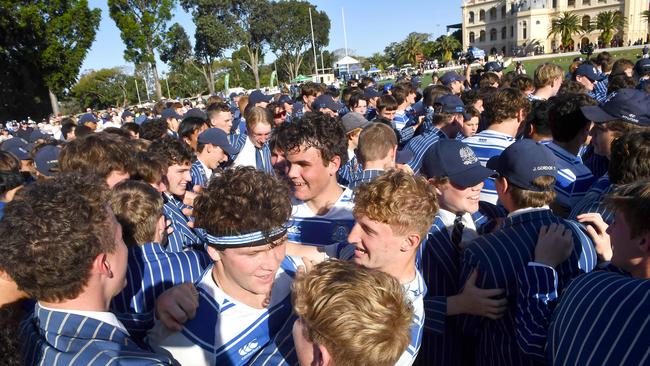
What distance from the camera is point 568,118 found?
4113 millimetres

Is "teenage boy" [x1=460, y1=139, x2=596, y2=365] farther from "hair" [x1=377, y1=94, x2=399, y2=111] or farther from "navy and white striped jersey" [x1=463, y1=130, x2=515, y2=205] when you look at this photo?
"hair" [x1=377, y1=94, x2=399, y2=111]

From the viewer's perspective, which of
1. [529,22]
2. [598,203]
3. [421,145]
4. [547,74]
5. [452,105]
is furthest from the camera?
[529,22]

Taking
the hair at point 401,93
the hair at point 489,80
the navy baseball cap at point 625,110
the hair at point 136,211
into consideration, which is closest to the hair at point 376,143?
the navy baseball cap at point 625,110

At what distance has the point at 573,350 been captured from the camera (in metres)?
1.70

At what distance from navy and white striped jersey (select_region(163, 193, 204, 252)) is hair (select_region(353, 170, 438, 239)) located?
1.85m

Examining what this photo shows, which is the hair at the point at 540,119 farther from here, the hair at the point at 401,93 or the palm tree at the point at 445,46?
the palm tree at the point at 445,46

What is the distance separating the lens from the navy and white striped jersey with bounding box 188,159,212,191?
537 centimetres

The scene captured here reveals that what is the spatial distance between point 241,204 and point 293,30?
63.9 metres

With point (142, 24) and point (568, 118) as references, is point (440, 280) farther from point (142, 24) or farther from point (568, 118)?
point (142, 24)

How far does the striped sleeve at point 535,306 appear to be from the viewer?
2.06 meters

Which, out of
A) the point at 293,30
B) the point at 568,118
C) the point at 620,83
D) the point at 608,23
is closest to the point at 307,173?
the point at 568,118

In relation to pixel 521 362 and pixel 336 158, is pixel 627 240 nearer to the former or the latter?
pixel 521 362

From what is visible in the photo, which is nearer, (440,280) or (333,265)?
(333,265)

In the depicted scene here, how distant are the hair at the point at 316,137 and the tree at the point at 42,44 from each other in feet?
137
